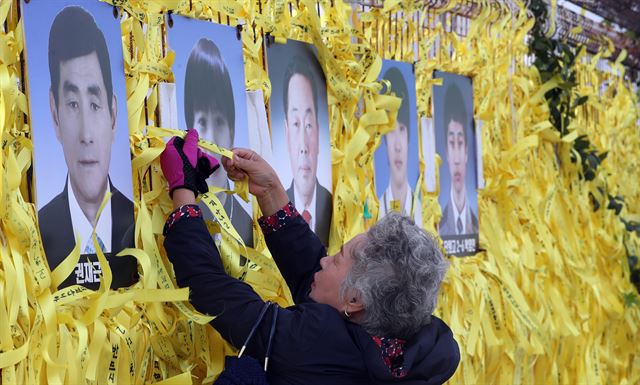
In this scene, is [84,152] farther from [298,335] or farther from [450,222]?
[450,222]

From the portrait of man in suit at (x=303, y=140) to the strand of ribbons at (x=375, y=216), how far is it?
6 cm

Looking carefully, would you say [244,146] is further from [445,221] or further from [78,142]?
[445,221]

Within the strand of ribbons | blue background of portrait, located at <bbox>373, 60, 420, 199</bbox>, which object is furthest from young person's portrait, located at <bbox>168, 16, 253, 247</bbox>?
blue background of portrait, located at <bbox>373, 60, 420, 199</bbox>

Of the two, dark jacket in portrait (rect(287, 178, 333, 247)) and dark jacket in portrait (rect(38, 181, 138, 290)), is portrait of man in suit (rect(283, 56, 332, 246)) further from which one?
dark jacket in portrait (rect(38, 181, 138, 290))

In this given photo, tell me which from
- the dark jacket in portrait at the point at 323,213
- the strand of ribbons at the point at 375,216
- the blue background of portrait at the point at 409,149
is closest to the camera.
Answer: the strand of ribbons at the point at 375,216

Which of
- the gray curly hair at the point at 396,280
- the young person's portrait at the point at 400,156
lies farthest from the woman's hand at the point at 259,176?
the young person's portrait at the point at 400,156

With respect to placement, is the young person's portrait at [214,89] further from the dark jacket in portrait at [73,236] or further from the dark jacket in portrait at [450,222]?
the dark jacket in portrait at [450,222]

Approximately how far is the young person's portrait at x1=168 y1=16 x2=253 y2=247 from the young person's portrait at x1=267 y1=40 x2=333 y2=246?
6.0 inches

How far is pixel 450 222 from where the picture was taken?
308 cm

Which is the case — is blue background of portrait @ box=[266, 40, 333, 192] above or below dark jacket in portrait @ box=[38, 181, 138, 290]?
above

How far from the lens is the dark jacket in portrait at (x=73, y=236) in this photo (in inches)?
71.3

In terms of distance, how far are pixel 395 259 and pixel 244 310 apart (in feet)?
0.99

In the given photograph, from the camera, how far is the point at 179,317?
1994 mm

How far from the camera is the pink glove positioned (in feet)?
6.44
